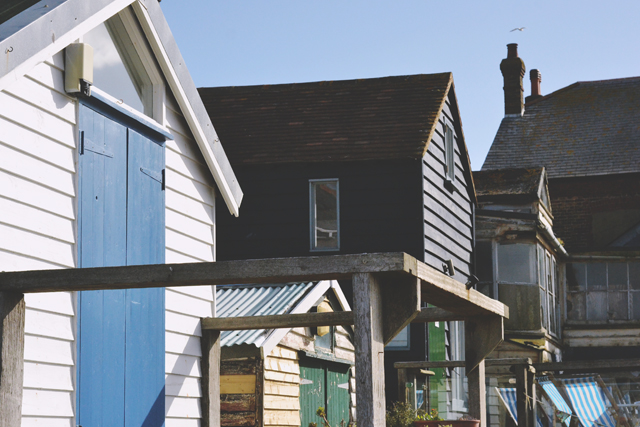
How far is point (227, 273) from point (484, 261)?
1640 centimetres

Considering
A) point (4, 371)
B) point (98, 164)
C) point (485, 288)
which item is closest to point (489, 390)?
point (485, 288)

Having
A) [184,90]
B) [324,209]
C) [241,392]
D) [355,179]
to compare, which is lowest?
[241,392]

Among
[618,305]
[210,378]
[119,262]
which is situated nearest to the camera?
[119,262]

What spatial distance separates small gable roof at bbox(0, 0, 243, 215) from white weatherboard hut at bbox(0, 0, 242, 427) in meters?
0.01

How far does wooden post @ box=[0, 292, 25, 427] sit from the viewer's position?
17.5 feet

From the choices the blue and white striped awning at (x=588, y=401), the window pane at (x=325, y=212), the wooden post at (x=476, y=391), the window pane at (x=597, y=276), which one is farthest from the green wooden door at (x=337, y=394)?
the window pane at (x=597, y=276)

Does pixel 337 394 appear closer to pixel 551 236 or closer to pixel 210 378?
pixel 210 378

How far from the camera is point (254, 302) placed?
11461mm

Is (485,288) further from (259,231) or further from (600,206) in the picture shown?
(600,206)

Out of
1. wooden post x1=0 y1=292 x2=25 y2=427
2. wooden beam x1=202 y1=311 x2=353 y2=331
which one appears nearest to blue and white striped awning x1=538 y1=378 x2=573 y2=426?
wooden beam x1=202 y1=311 x2=353 y2=331

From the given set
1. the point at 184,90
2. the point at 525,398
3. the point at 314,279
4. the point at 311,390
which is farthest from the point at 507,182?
the point at 314,279

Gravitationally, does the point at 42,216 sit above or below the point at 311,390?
above

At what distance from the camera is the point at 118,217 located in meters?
7.31

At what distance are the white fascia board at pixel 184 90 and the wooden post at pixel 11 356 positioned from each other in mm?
3246
